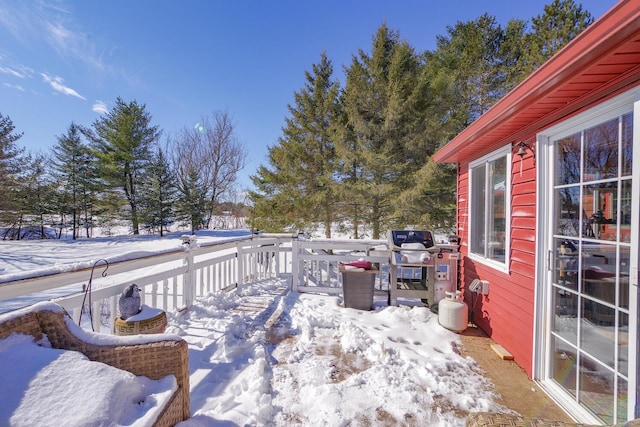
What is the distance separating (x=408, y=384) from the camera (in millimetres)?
2066

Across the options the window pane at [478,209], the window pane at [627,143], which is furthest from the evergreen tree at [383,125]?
the window pane at [627,143]

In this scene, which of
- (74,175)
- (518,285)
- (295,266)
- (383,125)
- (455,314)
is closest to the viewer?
(518,285)

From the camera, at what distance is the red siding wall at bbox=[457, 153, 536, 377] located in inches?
90.4

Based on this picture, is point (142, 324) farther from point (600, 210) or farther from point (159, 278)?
point (600, 210)

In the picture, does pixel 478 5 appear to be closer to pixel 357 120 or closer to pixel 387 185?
pixel 357 120

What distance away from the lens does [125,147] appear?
13.7 metres

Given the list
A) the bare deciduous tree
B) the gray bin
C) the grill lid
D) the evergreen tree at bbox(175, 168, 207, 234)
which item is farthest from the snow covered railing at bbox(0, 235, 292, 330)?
the bare deciduous tree

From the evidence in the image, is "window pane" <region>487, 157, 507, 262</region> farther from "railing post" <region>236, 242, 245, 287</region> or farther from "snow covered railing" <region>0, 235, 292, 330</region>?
"railing post" <region>236, 242, 245, 287</region>

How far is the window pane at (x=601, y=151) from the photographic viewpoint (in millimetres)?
1587

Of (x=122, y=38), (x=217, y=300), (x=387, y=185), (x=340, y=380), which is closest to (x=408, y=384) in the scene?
(x=340, y=380)

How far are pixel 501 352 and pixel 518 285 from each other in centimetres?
69

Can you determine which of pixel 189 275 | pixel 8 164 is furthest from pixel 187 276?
pixel 8 164

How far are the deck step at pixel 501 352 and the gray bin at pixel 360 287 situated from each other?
1489 mm

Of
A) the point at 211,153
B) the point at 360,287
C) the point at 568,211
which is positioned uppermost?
the point at 211,153
